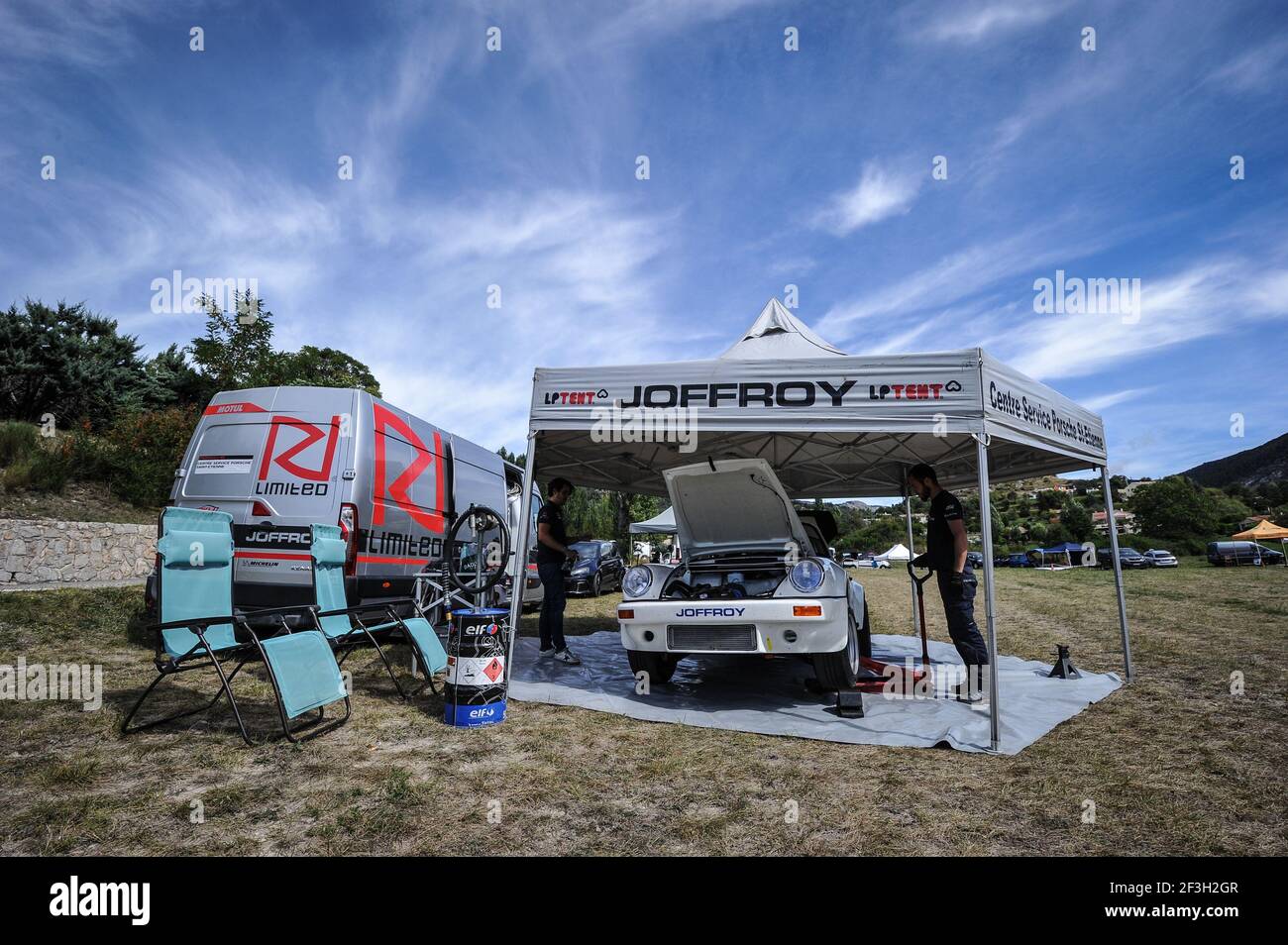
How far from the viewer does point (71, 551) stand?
36.2 ft

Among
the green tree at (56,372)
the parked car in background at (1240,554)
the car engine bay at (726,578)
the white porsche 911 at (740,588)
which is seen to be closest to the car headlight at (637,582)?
the white porsche 911 at (740,588)

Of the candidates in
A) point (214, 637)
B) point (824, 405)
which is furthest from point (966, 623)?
point (214, 637)

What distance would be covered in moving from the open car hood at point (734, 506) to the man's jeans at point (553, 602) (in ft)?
6.48

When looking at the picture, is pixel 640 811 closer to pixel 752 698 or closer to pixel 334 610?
pixel 752 698

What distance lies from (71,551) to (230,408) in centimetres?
725

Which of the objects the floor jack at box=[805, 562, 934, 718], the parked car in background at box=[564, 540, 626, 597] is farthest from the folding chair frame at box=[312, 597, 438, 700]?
the parked car in background at box=[564, 540, 626, 597]

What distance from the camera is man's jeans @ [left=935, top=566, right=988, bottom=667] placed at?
5.31 metres

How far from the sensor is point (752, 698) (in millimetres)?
5504

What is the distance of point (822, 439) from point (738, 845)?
19.9 ft

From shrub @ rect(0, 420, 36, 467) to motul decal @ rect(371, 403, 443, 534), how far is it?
1086 centimetres

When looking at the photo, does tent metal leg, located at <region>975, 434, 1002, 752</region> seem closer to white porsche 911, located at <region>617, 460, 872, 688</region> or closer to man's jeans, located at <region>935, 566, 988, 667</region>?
man's jeans, located at <region>935, 566, 988, 667</region>

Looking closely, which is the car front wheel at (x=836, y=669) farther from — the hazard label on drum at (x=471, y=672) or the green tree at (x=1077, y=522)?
the green tree at (x=1077, y=522)

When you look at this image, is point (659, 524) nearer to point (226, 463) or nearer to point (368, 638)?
point (226, 463)

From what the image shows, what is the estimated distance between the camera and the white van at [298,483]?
598 cm
